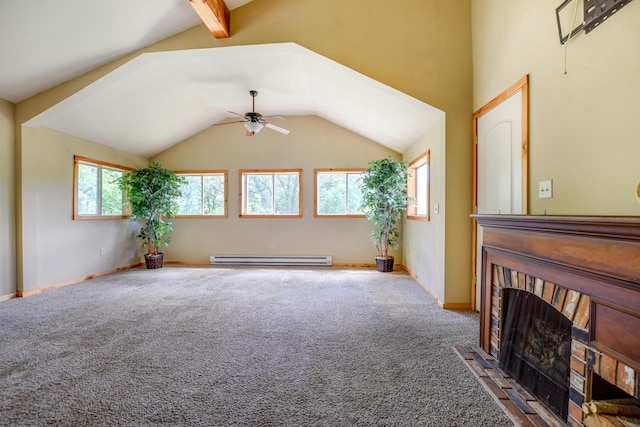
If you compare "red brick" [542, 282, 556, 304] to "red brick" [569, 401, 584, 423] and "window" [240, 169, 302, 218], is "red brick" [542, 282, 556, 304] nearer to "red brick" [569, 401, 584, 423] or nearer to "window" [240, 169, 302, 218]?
"red brick" [569, 401, 584, 423]

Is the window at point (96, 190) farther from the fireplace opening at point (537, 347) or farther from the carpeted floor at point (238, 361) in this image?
the fireplace opening at point (537, 347)

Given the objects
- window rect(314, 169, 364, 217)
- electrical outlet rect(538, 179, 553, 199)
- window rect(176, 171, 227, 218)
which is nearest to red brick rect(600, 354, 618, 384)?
electrical outlet rect(538, 179, 553, 199)

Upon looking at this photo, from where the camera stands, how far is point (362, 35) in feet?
10.5

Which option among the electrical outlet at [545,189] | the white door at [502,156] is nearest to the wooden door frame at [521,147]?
the white door at [502,156]

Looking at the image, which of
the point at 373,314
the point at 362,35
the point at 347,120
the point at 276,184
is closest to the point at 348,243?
the point at 276,184

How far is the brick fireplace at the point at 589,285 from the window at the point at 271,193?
14.9 feet

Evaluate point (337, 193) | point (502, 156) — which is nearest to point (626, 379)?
point (502, 156)

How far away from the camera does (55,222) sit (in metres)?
4.23

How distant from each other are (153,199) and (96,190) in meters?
0.88

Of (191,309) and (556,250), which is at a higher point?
(556,250)

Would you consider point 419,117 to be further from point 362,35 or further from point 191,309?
point 191,309

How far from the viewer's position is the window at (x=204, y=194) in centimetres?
611

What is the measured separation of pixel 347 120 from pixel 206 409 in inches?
186

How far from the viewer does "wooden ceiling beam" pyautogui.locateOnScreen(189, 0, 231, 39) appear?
8.82 ft
